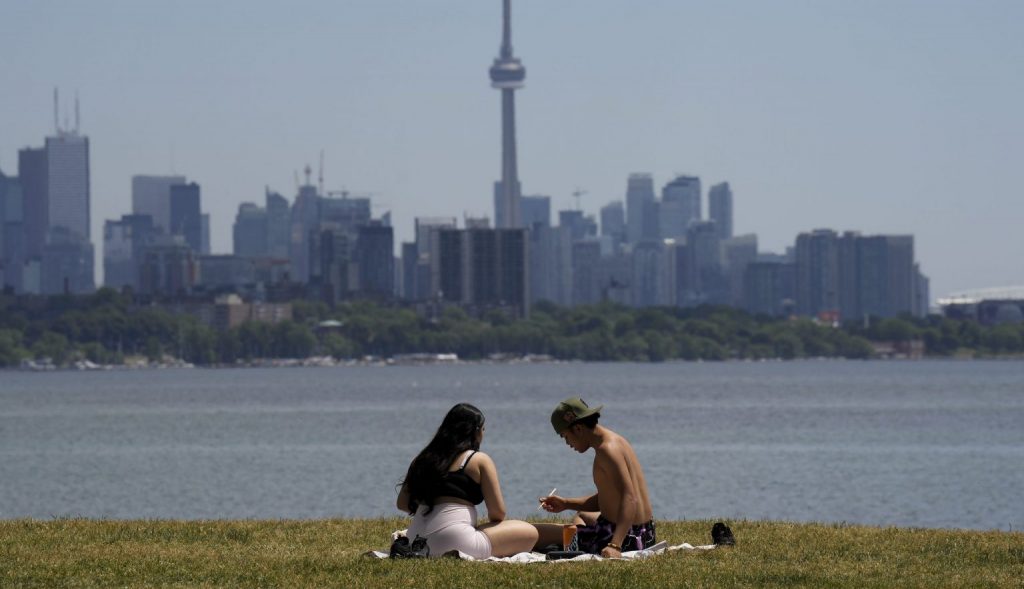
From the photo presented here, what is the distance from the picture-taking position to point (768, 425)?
90625mm

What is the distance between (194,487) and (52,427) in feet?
148

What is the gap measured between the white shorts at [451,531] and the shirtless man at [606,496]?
0.69 metres

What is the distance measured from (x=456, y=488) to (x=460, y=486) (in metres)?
0.04

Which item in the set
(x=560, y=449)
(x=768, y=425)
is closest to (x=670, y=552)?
(x=560, y=449)

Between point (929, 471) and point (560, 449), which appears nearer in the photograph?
point (929, 471)

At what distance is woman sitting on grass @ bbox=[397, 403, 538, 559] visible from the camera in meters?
15.7

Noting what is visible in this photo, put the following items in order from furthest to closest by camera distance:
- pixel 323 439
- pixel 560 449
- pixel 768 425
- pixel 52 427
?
1. pixel 52 427
2. pixel 768 425
3. pixel 323 439
4. pixel 560 449

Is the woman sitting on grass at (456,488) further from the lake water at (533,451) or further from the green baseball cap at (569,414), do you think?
the lake water at (533,451)

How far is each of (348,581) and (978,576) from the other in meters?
4.70

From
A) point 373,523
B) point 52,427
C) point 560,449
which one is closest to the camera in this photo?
point 373,523

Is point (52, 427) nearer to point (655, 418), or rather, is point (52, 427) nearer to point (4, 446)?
point (4, 446)

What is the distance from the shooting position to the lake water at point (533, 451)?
46625 millimetres

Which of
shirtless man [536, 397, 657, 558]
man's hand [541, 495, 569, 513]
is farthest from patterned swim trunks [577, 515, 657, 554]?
man's hand [541, 495, 569, 513]

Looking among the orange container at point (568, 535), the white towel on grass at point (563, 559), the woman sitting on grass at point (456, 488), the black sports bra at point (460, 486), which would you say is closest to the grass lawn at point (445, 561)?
the white towel on grass at point (563, 559)
